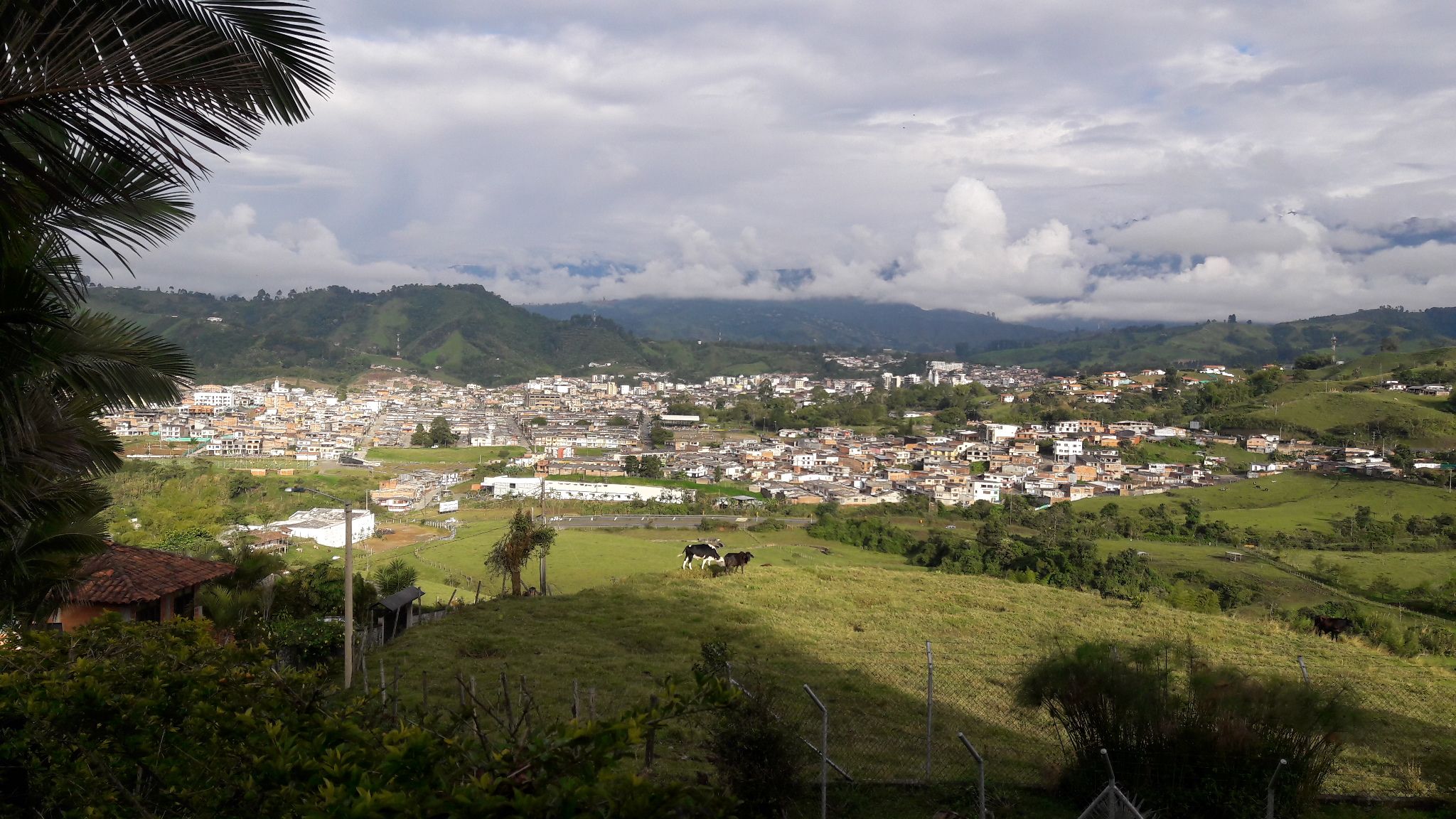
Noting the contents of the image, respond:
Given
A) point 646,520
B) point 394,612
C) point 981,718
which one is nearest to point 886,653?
point 981,718

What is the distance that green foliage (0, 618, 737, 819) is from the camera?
1.69 meters

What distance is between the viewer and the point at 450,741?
2.04 meters

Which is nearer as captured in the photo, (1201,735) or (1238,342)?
(1201,735)

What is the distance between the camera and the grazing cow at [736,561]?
17.3 metres

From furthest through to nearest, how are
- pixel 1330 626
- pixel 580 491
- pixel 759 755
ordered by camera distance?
pixel 580 491
pixel 1330 626
pixel 759 755

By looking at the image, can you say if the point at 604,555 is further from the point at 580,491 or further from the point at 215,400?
the point at 215,400

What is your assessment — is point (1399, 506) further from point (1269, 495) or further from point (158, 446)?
point (158, 446)

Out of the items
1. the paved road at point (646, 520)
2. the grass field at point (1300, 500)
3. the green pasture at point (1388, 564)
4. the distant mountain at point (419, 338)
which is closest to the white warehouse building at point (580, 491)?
the paved road at point (646, 520)

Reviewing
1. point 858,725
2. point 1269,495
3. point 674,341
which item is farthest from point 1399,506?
point 674,341

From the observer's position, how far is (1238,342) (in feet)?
468

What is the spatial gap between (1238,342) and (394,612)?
159780mm

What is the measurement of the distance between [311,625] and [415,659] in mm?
2086

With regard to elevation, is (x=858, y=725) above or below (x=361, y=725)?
below

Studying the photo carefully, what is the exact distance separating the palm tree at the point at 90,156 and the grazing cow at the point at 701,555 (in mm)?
14324
